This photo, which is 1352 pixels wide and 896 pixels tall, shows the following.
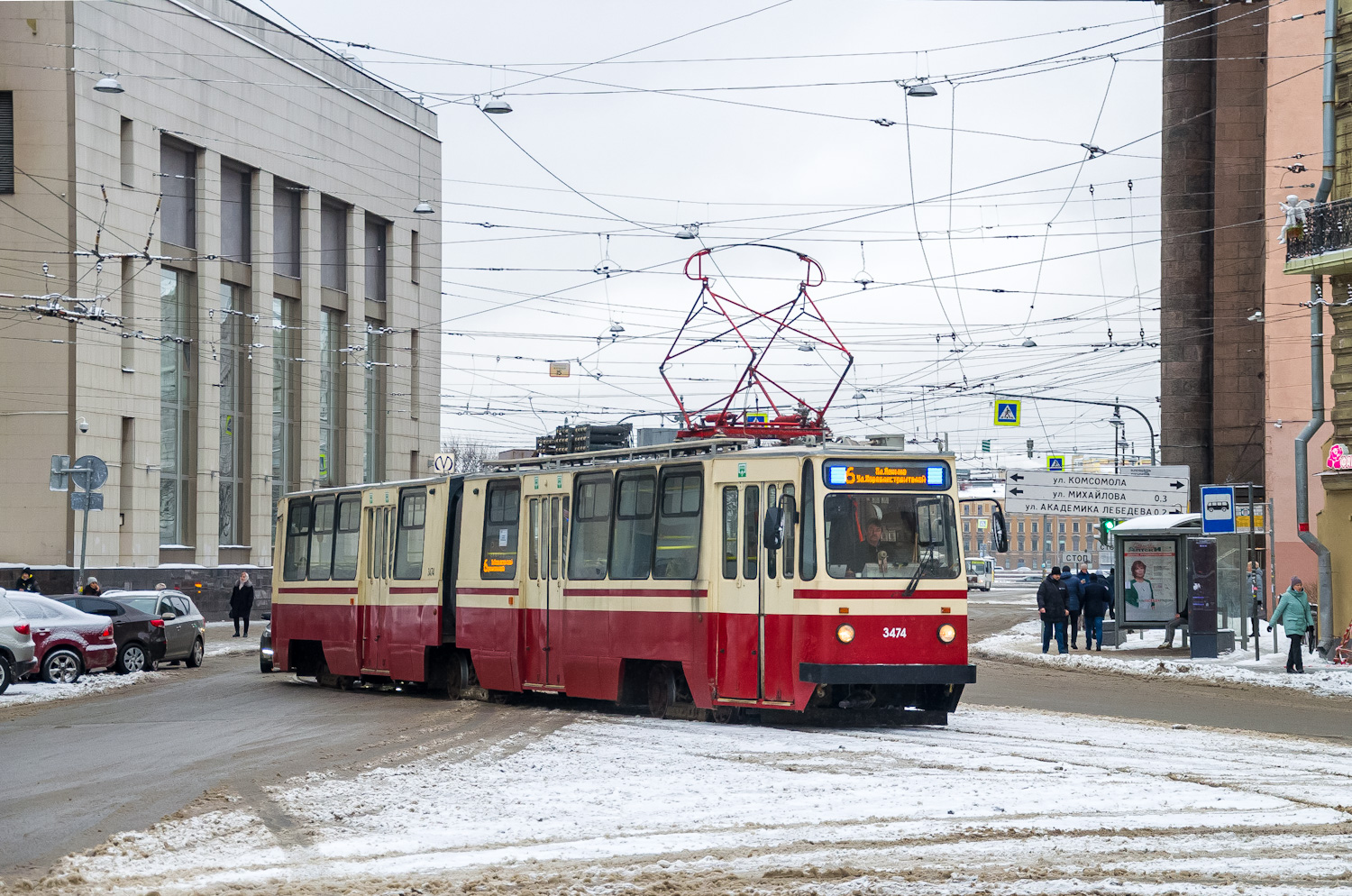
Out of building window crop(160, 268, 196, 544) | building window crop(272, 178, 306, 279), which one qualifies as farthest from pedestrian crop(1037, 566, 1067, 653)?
building window crop(272, 178, 306, 279)

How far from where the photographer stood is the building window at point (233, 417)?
54.7 m

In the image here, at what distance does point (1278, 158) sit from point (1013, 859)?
3448 cm

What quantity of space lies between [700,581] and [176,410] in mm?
38313

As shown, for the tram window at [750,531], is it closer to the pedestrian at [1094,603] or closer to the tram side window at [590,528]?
the tram side window at [590,528]

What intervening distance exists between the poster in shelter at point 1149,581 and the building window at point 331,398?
3417 centimetres

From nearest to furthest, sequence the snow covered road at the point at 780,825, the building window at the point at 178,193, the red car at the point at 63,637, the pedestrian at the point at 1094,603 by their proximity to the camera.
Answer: the snow covered road at the point at 780,825
the red car at the point at 63,637
the pedestrian at the point at 1094,603
the building window at the point at 178,193

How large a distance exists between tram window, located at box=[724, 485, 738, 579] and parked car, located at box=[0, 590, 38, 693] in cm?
1096

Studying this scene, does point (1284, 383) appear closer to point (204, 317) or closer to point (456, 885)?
point (204, 317)

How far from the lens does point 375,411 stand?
213ft

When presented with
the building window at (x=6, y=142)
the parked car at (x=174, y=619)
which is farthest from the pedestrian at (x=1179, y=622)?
the building window at (x=6, y=142)

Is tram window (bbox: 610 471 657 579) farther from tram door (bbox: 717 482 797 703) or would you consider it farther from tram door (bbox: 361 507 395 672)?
tram door (bbox: 361 507 395 672)

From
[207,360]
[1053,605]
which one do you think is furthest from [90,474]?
[207,360]

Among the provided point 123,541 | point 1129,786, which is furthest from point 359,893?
point 123,541

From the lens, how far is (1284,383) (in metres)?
40.6
